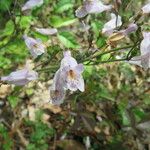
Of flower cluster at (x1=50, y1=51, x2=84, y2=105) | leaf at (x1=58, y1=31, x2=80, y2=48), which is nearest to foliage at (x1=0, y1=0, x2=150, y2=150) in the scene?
leaf at (x1=58, y1=31, x2=80, y2=48)

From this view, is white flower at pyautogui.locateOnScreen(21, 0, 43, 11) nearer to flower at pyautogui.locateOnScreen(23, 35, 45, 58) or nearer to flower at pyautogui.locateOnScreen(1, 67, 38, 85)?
flower at pyautogui.locateOnScreen(23, 35, 45, 58)

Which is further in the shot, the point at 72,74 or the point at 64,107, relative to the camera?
the point at 64,107

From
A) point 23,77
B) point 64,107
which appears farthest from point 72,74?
point 64,107

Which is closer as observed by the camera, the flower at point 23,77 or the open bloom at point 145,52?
the open bloom at point 145,52

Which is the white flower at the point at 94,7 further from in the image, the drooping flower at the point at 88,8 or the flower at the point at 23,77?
the flower at the point at 23,77

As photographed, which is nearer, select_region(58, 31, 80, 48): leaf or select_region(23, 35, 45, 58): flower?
select_region(23, 35, 45, 58): flower

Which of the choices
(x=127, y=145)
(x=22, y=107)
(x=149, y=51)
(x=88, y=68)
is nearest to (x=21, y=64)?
(x=22, y=107)

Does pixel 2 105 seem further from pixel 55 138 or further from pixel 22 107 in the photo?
pixel 55 138

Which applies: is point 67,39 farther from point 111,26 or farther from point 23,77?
Answer: point 23,77

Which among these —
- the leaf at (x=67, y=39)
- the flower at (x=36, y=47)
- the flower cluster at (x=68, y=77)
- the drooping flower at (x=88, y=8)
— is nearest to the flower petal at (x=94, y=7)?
the drooping flower at (x=88, y=8)
